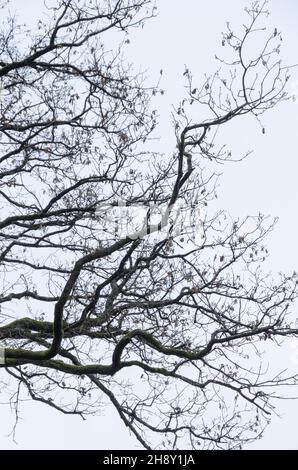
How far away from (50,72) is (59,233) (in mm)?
2706

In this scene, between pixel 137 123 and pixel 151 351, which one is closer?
pixel 151 351

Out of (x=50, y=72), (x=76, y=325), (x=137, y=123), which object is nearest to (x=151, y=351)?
(x=76, y=325)

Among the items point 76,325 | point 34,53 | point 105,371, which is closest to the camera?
point 105,371

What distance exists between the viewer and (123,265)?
10148mm

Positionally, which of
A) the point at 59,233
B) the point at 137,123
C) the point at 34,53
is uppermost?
the point at 34,53

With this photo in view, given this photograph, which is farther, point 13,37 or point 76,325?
point 13,37

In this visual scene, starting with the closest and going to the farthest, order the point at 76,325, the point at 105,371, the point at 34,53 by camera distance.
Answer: the point at 105,371 < the point at 76,325 < the point at 34,53

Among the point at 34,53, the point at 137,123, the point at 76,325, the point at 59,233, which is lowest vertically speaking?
the point at 76,325
